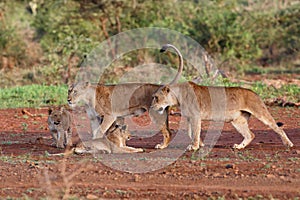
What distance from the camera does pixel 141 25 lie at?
25641 millimetres

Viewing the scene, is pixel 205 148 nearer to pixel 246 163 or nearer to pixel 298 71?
pixel 246 163

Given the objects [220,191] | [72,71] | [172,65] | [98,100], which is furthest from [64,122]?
[172,65]

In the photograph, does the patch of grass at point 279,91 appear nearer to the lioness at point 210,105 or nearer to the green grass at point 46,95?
the green grass at point 46,95

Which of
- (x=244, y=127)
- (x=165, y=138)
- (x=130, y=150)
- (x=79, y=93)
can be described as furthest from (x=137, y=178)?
(x=79, y=93)

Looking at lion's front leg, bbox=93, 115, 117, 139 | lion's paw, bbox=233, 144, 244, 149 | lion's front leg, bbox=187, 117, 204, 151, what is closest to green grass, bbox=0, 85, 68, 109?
lion's front leg, bbox=93, 115, 117, 139

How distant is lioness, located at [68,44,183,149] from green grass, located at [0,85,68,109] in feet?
16.8

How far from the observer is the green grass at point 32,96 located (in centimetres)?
1559

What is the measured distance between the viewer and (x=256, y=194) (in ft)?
20.5

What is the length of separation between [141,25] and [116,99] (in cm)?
1553

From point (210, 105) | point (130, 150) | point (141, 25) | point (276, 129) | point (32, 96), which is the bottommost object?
point (32, 96)

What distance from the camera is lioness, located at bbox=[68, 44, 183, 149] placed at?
10.1 metres

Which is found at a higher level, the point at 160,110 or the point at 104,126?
the point at 160,110

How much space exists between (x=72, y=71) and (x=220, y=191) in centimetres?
1429

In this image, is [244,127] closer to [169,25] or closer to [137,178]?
[137,178]
